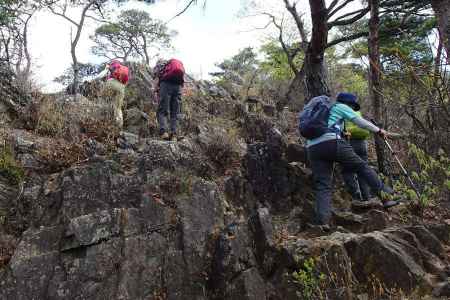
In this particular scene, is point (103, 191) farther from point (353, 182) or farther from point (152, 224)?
point (353, 182)

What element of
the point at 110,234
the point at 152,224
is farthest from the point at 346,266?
the point at 110,234

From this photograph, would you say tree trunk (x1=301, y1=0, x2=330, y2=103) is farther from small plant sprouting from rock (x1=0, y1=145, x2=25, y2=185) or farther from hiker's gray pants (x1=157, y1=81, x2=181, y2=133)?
small plant sprouting from rock (x1=0, y1=145, x2=25, y2=185)

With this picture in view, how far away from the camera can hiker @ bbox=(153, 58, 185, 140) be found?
7797 mm

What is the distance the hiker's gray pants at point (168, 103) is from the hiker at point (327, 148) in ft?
9.90

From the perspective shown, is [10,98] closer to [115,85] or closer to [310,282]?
[115,85]

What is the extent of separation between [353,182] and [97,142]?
4.27 metres

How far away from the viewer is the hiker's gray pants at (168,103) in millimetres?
7762

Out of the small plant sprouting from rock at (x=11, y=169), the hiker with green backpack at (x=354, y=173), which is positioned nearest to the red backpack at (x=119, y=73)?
the small plant sprouting from rock at (x=11, y=169)

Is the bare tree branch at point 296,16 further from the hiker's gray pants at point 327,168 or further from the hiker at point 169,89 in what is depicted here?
the hiker's gray pants at point 327,168

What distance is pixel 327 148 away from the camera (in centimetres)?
543

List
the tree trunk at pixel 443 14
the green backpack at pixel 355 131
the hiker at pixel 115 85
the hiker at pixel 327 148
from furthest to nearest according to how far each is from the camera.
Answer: the hiker at pixel 115 85, the green backpack at pixel 355 131, the tree trunk at pixel 443 14, the hiker at pixel 327 148

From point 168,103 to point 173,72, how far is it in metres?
0.61

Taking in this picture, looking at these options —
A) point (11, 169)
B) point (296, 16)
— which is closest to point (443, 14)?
point (11, 169)

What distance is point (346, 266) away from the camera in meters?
4.14
